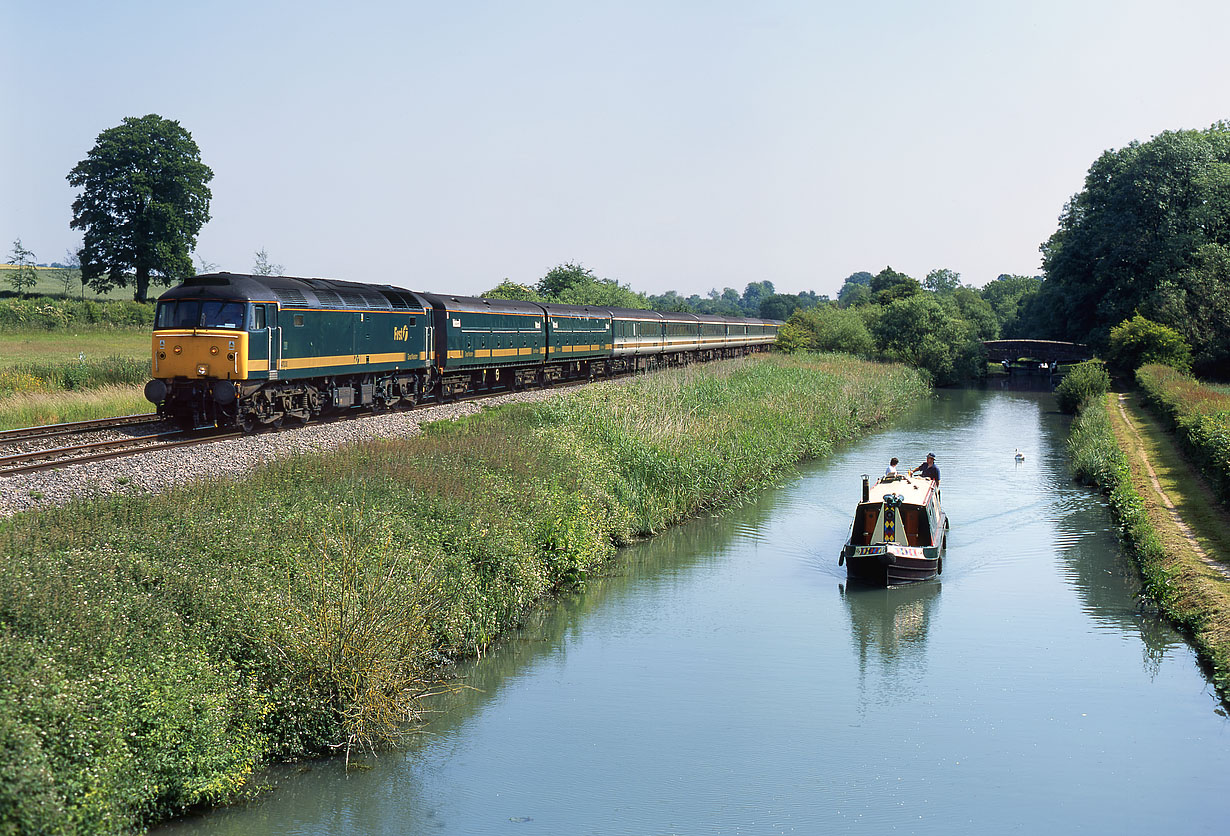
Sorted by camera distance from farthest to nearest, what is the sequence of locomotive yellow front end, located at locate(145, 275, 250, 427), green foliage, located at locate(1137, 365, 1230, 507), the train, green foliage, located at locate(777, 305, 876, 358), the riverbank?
green foliage, located at locate(777, 305, 876, 358) < the train < locomotive yellow front end, located at locate(145, 275, 250, 427) < green foliage, located at locate(1137, 365, 1230, 507) < the riverbank

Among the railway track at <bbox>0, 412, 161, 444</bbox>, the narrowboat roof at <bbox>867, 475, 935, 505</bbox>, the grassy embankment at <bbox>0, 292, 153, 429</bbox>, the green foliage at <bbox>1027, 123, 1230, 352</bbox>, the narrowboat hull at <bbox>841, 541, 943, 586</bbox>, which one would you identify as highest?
the green foliage at <bbox>1027, 123, 1230, 352</bbox>

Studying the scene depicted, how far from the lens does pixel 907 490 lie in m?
21.5

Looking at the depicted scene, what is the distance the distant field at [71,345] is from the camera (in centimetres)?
4209

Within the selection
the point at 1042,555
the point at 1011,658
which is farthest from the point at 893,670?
the point at 1042,555

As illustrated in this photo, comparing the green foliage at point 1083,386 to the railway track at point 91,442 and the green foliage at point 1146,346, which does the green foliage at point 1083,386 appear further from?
the railway track at point 91,442

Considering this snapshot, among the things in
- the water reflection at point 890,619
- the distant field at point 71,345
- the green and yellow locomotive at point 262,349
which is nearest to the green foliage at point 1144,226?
the water reflection at point 890,619

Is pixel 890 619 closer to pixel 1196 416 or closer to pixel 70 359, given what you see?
pixel 1196 416

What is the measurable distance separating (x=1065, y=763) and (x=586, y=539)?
372 inches

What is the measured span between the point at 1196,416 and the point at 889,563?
52.2 feet

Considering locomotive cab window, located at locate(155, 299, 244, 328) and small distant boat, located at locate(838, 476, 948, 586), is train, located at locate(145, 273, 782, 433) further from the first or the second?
small distant boat, located at locate(838, 476, 948, 586)

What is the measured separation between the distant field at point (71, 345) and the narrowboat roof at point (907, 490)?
3030 cm

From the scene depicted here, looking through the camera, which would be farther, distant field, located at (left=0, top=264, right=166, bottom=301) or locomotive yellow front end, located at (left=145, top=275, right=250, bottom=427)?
distant field, located at (left=0, top=264, right=166, bottom=301)

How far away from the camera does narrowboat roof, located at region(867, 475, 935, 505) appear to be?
824 inches

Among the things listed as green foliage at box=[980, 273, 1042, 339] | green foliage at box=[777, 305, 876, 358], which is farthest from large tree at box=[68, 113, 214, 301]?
green foliage at box=[980, 273, 1042, 339]
